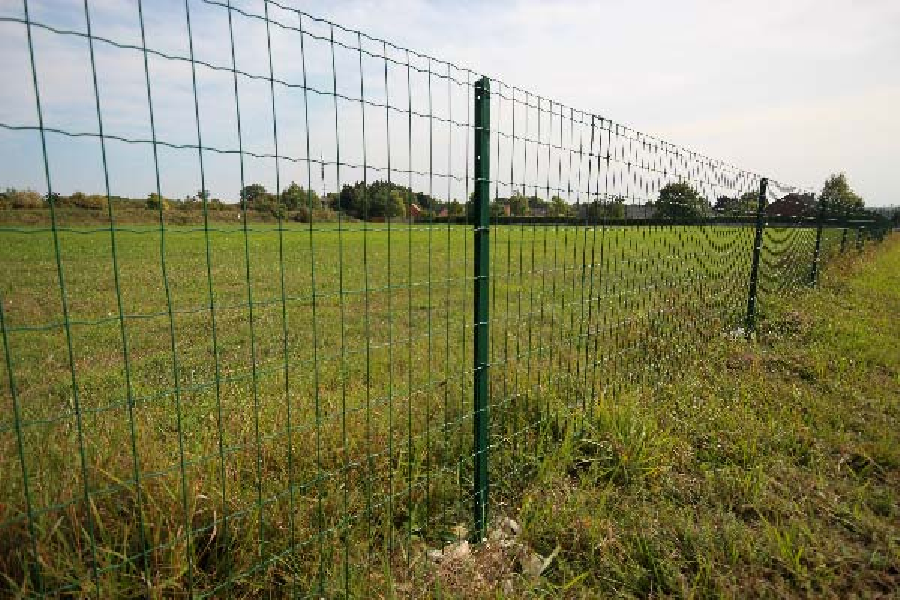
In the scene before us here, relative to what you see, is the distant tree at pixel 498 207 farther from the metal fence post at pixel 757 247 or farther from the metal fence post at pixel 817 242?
the metal fence post at pixel 817 242

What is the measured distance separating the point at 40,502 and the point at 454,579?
1868mm

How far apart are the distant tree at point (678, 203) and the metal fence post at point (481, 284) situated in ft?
9.34

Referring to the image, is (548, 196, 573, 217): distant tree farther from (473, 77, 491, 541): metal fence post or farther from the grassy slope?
the grassy slope

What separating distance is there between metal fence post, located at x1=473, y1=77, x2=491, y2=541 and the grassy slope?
0.29 meters

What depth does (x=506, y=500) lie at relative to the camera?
131 inches

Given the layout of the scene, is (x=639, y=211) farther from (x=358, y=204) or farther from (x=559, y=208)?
(x=358, y=204)

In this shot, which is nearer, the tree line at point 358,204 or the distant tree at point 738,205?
the tree line at point 358,204

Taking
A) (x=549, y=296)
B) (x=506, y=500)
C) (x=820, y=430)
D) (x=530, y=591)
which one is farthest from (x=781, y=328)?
(x=530, y=591)

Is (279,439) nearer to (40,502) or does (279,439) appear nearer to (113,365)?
(40,502)

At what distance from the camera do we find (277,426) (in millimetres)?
3330

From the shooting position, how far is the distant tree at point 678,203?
16.8ft

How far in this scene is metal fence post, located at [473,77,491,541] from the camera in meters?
2.85

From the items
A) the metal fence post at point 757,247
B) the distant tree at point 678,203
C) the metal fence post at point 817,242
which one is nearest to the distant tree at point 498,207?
the distant tree at point 678,203

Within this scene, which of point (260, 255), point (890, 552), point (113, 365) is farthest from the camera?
point (260, 255)
